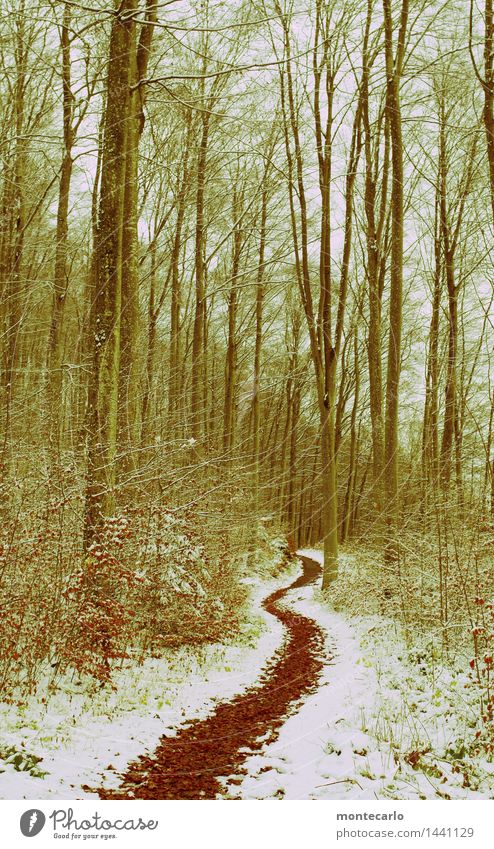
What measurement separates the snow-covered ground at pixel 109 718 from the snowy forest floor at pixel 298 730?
0.04 ft

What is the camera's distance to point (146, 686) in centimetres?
627

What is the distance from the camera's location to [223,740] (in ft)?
16.5

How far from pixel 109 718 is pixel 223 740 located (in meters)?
1.07

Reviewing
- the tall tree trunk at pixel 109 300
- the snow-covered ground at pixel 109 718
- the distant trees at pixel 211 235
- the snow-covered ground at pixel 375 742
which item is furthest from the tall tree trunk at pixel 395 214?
the tall tree trunk at pixel 109 300

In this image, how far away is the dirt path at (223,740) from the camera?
4012mm

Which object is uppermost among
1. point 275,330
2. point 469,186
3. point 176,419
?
point 469,186

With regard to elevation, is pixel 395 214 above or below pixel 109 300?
above

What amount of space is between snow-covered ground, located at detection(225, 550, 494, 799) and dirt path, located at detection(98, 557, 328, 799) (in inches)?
6.9

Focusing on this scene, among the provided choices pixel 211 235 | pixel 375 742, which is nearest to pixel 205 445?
pixel 211 235

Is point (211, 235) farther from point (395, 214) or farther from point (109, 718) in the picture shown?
point (109, 718)

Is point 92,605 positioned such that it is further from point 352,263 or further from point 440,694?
point 352,263

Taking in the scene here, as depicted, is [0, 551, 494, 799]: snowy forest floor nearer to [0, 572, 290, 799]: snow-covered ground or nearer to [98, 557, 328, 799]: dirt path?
[0, 572, 290, 799]: snow-covered ground

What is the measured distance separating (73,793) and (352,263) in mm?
18458
